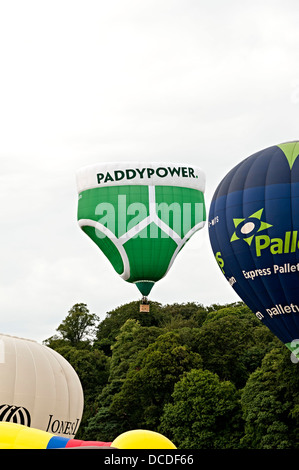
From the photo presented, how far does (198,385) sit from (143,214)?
8749mm

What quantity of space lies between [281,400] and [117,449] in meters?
26.7

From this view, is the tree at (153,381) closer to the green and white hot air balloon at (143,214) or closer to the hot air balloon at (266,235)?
the green and white hot air balloon at (143,214)

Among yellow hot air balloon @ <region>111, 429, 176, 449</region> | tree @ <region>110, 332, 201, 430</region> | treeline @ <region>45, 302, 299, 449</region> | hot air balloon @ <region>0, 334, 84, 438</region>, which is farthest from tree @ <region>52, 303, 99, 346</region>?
yellow hot air balloon @ <region>111, 429, 176, 449</region>

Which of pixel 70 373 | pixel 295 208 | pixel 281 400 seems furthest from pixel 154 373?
pixel 295 208

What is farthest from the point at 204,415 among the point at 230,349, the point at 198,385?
the point at 230,349

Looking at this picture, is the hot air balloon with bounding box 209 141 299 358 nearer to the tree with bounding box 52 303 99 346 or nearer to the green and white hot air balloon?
the green and white hot air balloon

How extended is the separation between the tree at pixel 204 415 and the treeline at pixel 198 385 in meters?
0.04

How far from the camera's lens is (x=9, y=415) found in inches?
917

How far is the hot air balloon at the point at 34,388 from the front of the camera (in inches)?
929

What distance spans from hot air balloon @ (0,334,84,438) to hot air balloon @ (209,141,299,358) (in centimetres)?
549

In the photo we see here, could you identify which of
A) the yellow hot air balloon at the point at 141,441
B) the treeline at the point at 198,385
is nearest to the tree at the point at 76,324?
the treeline at the point at 198,385

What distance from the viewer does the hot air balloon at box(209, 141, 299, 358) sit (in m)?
24.3

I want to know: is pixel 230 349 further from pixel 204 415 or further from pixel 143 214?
pixel 143 214
